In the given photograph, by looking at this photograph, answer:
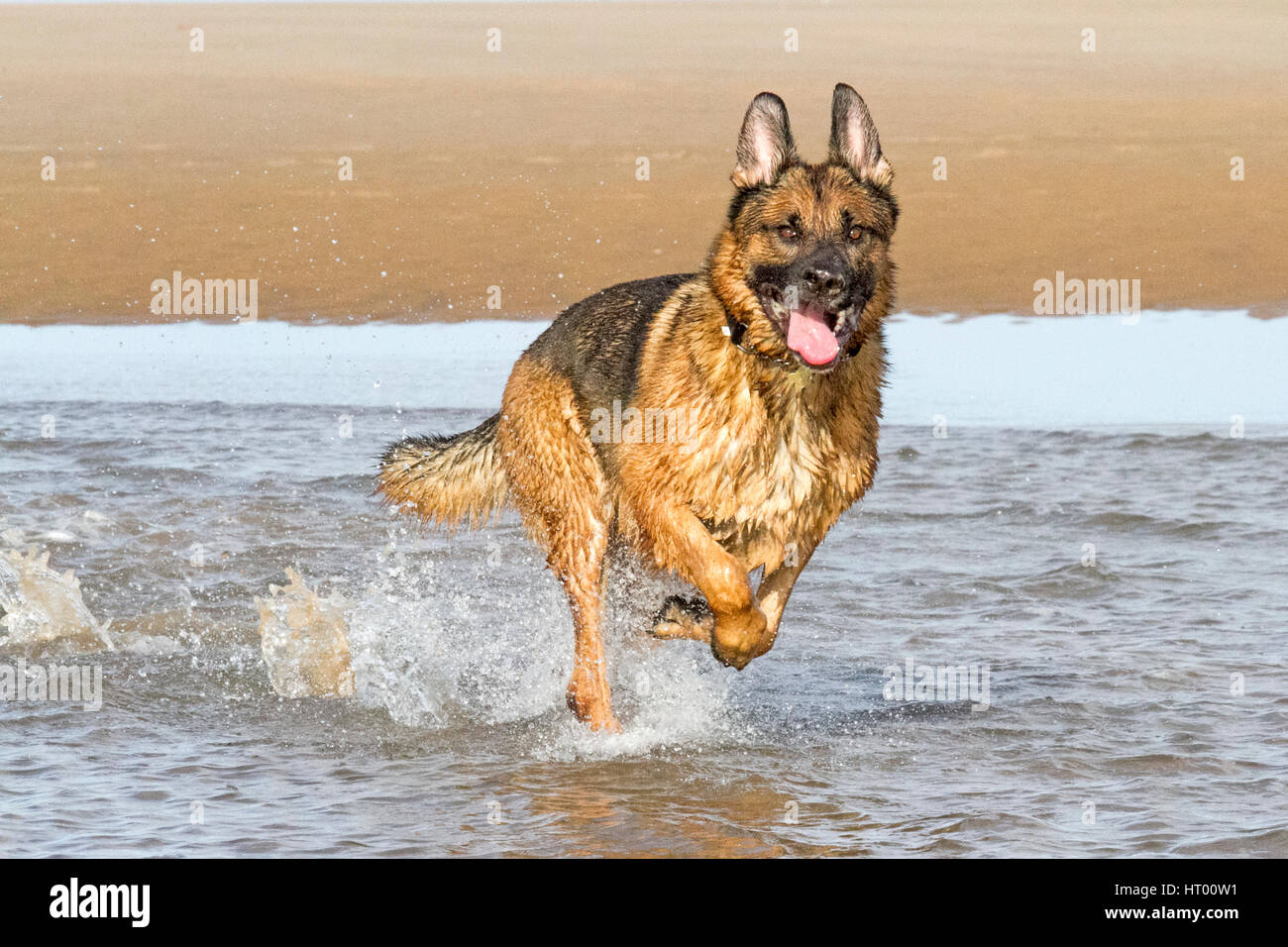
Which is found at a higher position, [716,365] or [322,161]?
[322,161]

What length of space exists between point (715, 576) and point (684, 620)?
70 centimetres

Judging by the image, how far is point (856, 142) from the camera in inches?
250

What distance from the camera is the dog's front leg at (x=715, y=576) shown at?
630 centimetres

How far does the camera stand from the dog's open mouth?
235 inches

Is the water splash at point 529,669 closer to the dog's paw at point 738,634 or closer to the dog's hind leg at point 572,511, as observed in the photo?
the dog's hind leg at point 572,511

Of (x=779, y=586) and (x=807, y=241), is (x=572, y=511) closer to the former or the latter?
(x=779, y=586)

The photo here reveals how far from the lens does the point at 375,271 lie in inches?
666

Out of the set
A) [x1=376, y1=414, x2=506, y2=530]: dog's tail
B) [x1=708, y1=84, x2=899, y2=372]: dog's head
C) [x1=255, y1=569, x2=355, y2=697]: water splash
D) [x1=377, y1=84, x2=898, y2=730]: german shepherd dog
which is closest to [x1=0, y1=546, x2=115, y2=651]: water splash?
[x1=255, y1=569, x2=355, y2=697]: water splash

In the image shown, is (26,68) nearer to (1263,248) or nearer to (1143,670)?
(1263,248)

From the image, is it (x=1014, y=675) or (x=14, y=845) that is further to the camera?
(x=1014, y=675)

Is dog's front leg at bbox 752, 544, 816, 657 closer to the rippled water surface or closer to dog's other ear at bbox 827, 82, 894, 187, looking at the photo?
the rippled water surface

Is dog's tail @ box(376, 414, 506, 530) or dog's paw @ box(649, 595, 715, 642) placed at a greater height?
dog's tail @ box(376, 414, 506, 530)

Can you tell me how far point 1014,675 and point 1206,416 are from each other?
6.00 meters

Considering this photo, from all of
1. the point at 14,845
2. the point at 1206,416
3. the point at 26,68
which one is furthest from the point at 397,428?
the point at 26,68
